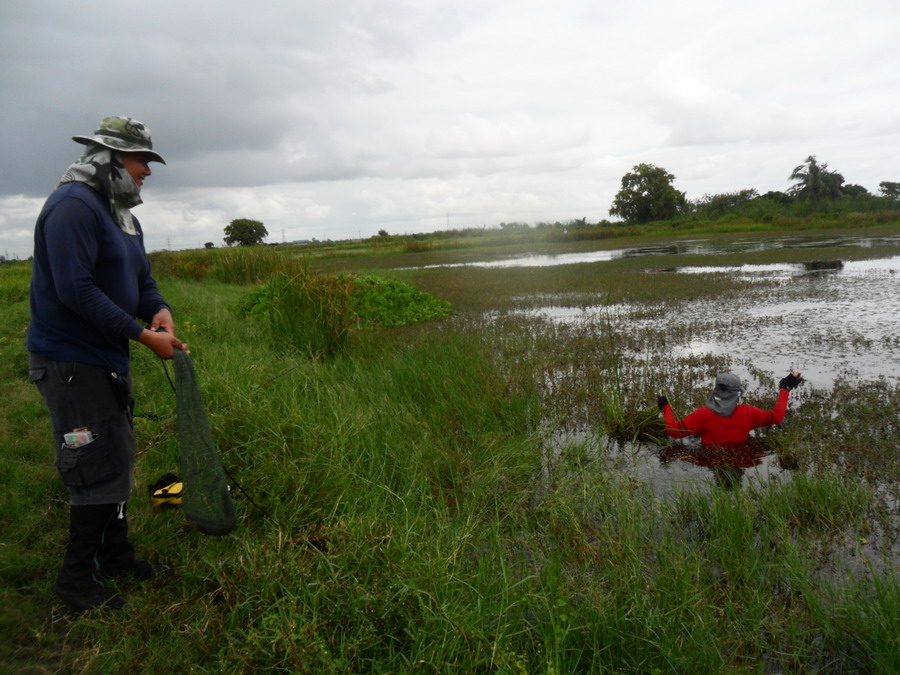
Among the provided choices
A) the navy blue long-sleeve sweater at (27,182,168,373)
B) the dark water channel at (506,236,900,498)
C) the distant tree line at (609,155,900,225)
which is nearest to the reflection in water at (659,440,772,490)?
the dark water channel at (506,236,900,498)

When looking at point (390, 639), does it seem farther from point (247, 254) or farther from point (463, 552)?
point (247, 254)

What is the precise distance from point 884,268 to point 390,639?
18.0 meters

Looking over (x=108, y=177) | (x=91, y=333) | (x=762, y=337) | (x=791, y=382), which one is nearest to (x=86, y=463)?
(x=91, y=333)

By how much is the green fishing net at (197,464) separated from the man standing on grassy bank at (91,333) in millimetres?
171

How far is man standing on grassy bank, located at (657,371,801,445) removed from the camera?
445 centimetres

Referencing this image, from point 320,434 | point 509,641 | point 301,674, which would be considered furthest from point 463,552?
point 320,434

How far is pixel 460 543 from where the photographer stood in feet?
9.41

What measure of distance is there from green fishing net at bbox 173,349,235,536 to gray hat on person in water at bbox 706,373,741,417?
Answer: 380 centimetres

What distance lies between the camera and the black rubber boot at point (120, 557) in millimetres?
2607

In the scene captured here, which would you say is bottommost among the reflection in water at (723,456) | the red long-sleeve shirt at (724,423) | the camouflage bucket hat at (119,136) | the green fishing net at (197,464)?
the reflection in water at (723,456)

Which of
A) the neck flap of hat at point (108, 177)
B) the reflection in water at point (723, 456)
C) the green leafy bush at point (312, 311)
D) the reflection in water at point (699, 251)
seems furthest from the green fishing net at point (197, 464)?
the reflection in water at point (699, 251)

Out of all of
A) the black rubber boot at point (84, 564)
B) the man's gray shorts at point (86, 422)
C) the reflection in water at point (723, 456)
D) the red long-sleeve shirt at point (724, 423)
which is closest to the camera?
the man's gray shorts at point (86, 422)

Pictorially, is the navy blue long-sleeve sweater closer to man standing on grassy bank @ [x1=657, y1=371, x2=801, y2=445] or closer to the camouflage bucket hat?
the camouflage bucket hat

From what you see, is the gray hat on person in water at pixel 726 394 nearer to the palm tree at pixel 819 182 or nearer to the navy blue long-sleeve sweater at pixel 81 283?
the navy blue long-sleeve sweater at pixel 81 283
